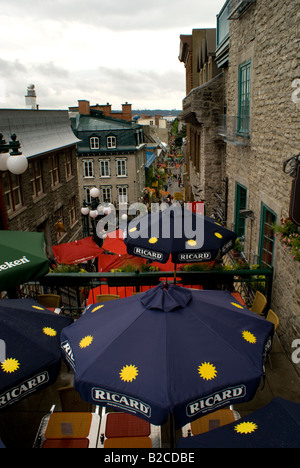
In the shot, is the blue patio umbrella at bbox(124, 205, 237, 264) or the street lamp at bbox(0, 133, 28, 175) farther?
the street lamp at bbox(0, 133, 28, 175)

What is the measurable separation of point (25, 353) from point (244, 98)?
27.4 ft

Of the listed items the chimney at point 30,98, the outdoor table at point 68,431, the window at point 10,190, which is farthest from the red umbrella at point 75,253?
the chimney at point 30,98

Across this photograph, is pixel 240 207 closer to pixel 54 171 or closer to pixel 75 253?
pixel 75 253

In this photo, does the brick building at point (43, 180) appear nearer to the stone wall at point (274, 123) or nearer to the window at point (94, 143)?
the stone wall at point (274, 123)

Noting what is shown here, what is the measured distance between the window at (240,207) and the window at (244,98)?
1798mm

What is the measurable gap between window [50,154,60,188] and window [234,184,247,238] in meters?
12.0

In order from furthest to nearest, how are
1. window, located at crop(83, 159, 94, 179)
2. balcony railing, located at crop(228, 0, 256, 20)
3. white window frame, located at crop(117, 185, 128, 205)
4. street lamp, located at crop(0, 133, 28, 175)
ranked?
white window frame, located at crop(117, 185, 128, 205), window, located at crop(83, 159, 94, 179), balcony railing, located at crop(228, 0, 256, 20), street lamp, located at crop(0, 133, 28, 175)

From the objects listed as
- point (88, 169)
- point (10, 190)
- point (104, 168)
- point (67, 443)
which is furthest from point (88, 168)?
point (67, 443)

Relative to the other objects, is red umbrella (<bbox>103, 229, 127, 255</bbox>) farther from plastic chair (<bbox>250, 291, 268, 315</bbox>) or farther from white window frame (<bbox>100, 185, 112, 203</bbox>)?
white window frame (<bbox>100, 185, 112, 203</bbox>)

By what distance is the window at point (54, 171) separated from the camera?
1947 centimetres

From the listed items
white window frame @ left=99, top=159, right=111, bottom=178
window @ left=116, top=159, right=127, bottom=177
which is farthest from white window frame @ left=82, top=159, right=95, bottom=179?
window @ left=116, top=159, right=127, bottom=177

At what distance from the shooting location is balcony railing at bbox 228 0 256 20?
7905 millimetres

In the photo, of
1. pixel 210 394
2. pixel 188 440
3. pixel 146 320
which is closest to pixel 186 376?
pixel 210 394

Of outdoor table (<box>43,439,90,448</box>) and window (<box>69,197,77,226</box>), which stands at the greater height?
outdoor table (<box>43,439,90,448</box>)
